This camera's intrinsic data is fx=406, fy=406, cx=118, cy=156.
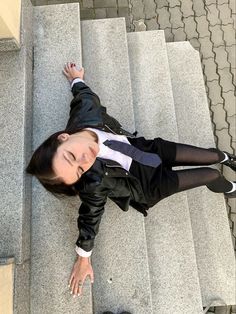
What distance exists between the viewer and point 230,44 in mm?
4242

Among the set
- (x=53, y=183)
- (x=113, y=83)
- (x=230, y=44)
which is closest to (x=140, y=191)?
(x=53, y=183)

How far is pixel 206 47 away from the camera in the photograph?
4238 millimetres

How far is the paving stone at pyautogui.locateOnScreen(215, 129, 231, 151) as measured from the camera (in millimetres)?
3953

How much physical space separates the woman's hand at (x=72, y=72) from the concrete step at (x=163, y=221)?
0.66m

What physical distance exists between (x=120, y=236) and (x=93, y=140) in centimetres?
93

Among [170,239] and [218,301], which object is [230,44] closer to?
[170,239]

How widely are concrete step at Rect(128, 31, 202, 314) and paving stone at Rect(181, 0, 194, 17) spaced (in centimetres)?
77

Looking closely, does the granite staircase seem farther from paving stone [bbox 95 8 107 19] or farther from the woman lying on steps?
paving stone [bbox 95 8 107 19]

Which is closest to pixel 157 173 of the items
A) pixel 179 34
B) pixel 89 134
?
pixel 89 134

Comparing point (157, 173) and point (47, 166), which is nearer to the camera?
point (47, 166)

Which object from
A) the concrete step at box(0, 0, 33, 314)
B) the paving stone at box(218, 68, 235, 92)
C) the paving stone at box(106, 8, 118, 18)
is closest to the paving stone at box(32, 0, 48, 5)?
the paving stone at box(106, 8, 118, 18)

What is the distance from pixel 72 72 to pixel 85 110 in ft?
1.91

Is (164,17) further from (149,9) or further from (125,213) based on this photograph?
(125,213)

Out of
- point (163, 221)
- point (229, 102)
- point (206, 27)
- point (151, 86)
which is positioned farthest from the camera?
point (206, 27)
